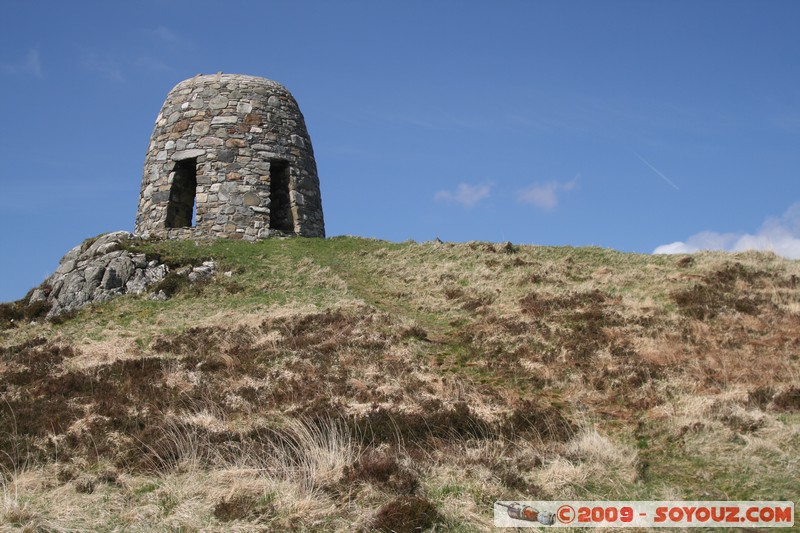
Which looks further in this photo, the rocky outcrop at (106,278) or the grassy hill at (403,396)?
the rocky outcrop at (106,278)

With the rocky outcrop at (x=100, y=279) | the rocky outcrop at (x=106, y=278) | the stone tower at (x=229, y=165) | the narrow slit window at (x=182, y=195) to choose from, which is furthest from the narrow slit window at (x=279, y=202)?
the rocky outcrop at (x=100, y=279)

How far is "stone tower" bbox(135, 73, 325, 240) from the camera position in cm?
2661

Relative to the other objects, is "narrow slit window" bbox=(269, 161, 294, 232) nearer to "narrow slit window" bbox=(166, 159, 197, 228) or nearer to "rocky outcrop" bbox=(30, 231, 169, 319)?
"narrow slit window" bbox=(166, 159, 197, 228)

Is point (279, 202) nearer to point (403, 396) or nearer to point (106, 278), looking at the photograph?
point (106, 278)

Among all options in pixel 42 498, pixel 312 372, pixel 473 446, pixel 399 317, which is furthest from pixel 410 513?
pixel 399 317

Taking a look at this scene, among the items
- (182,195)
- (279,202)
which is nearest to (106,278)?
(182,195)

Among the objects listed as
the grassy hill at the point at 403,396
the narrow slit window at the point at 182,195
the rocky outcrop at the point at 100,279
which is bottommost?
the grassy hill at the point at 403,396

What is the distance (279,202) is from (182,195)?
387 cm

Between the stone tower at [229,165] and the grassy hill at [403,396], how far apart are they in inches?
162

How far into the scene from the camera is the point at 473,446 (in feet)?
33.1

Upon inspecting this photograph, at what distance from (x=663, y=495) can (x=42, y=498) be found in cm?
722

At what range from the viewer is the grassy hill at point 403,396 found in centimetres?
836

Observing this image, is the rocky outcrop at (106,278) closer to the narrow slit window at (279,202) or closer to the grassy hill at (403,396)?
the grassy hill at (403,396)

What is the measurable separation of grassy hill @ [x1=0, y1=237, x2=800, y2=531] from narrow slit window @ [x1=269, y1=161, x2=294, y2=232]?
233 inches
